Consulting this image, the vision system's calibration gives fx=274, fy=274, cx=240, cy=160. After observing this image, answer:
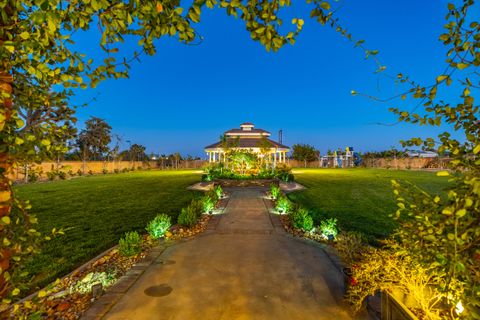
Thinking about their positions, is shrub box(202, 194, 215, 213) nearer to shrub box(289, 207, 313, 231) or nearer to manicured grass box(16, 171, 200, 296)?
manicured grass box(16, 171, 200, 296)

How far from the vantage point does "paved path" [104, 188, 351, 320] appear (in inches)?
147

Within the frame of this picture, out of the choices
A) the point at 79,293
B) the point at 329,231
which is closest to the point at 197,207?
the point at 329,231

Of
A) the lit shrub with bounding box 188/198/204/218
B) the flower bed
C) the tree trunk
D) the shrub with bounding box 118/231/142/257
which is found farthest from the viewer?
the lit shrub with bounding box 188/198/204/218

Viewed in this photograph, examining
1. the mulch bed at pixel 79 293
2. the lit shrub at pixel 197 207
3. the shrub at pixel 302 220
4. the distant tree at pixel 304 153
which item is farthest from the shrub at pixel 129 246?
the distant tree at pixel 304 153

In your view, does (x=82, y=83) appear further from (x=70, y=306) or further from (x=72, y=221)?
(x=72, y=221)

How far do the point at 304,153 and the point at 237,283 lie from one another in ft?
186

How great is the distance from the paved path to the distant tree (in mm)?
53871

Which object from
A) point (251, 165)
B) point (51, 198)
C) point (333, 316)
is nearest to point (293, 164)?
point (251, 165)

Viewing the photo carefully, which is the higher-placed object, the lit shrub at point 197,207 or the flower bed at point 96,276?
the lit shrub at point 197,207

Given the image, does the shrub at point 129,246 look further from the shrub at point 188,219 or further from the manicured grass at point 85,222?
the shrub at point 188,219

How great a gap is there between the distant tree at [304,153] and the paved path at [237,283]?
Result: 53871 mm

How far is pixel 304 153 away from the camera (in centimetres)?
5953

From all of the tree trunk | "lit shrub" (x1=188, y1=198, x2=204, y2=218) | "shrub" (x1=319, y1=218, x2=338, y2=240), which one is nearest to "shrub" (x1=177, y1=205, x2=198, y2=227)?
"lit shrub" (x1=188, y1=198, x2=204, y2=218)

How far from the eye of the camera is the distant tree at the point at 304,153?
2340 inches
